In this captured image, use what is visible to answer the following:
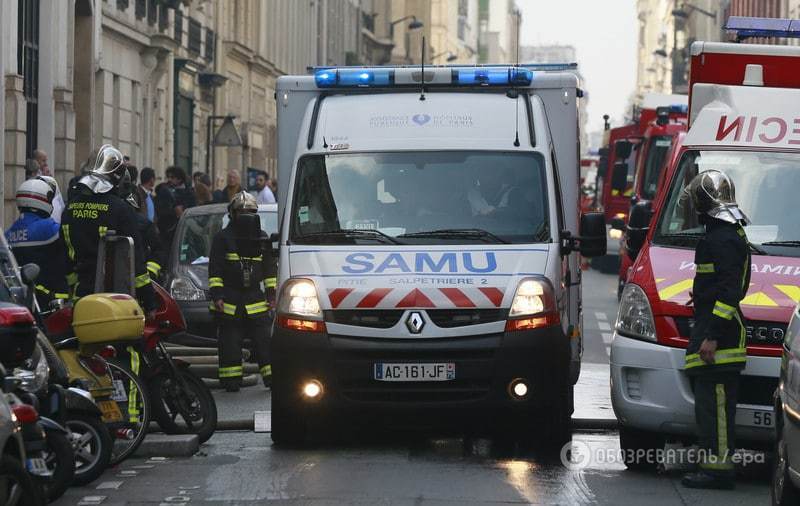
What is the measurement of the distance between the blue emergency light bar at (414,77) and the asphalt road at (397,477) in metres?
2.32

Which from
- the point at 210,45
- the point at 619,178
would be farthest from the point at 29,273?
the point at 210,45

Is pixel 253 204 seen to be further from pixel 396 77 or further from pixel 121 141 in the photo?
pixel 121 141

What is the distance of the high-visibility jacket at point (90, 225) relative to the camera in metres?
11.9

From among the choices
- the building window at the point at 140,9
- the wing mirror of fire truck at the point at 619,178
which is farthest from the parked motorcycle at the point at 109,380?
the building window at the point at 140,9

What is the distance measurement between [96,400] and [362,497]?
185 cm

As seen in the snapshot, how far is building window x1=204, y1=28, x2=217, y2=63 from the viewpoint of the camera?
4375 cm

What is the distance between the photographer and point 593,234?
1179cm

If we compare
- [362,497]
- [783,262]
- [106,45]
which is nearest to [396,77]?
[783,262]

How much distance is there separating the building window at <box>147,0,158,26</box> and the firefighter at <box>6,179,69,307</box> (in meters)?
24.7

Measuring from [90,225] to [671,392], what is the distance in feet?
12.9

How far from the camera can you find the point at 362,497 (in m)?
9.48

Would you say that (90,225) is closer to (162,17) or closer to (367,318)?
(367,318)

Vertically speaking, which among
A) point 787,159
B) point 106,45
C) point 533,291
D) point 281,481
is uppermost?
point 106,45

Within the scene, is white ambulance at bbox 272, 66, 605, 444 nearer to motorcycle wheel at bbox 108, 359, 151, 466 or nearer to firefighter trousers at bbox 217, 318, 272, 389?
motorcycle wheel at bbox 108, 359, 151, 466
